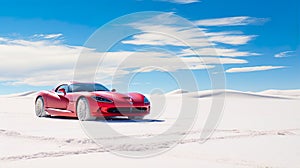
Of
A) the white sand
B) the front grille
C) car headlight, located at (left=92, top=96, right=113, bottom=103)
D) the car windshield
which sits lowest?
the white sand

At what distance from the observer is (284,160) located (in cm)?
457

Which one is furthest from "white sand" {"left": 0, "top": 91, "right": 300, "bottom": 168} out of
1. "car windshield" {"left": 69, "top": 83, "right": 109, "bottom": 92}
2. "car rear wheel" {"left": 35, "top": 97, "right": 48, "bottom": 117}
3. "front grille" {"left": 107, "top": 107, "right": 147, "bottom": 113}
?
"car rear wheel" {"left": 35, "top": 97, "right": 48, "bottom": 117}

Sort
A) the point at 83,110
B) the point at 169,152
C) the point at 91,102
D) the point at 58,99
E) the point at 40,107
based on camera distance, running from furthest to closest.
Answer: the point at 40,107, the point at 58,99, the point at 83,110, the point at 91,102, the point at 169,152

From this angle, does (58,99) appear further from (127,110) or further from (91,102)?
(127,110)

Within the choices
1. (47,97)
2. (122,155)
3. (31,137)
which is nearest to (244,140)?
(122,155)

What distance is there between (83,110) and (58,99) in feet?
4.67

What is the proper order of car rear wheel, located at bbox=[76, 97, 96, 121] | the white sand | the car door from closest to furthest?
the white sand
car rear wheel, located at bbox=[76, 97, 96, 121]
the car door

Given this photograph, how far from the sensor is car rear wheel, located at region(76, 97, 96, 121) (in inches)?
387

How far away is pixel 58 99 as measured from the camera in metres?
11.0

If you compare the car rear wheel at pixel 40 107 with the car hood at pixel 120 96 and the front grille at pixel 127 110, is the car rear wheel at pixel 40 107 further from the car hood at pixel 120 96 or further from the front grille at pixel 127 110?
the front grille at pixel 127 110

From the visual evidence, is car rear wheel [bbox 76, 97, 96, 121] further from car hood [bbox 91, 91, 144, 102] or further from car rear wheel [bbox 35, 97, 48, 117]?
car rear wheel [bbox 35, 97, 48, 117]

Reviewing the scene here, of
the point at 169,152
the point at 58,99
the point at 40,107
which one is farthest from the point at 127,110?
the point at 169,152

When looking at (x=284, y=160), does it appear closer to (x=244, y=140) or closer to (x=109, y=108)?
(x=244, y=140)

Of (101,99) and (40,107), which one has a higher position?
(101,99)
